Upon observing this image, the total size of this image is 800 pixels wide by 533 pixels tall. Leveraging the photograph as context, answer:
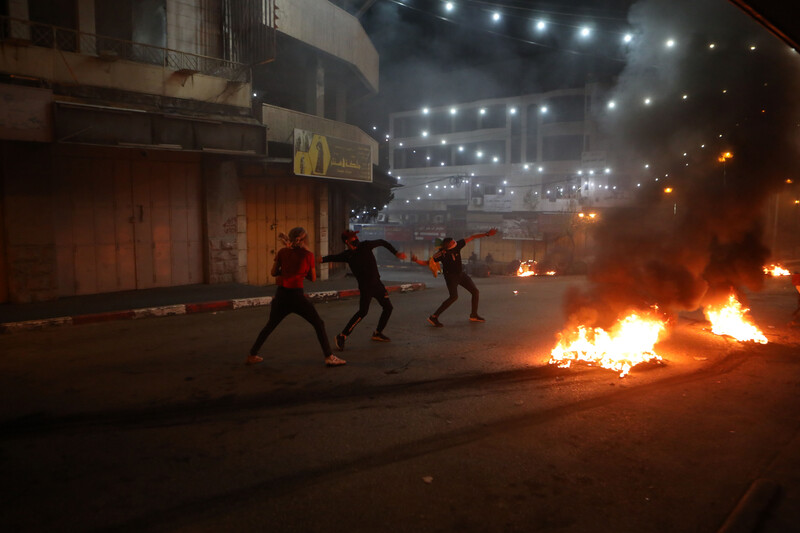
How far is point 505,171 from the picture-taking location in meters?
45.6

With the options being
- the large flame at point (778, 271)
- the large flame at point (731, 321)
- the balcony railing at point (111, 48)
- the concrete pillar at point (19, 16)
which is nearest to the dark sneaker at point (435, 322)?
the large flame at point (731, 321)

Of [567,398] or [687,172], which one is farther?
[687,172]

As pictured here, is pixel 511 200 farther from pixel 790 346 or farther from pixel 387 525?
pixel 387 525

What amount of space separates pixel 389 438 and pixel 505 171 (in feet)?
143

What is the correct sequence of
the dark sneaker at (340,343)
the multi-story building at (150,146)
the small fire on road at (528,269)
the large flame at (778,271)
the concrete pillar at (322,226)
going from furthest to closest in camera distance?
1. the small fire on road at (528,269)
2. the large flame at (778,271)
3. the concrete pillar at (322,226)
4. the multi-story building at (150,146)
5. the dark sneaker at (340,343)

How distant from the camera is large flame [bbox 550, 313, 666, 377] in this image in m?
6.53

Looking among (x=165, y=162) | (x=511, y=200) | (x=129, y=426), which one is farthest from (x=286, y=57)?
(x=511, y=200)

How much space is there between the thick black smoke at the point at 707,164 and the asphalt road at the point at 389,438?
4.47 feet

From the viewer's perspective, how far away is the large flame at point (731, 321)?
8.58m

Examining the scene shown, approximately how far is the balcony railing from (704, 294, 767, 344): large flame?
1199 cm

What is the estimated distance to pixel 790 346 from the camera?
781 cm

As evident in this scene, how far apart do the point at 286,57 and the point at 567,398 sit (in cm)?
1505

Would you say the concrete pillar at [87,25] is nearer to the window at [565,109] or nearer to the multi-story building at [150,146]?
the multi-story building at [150,146]

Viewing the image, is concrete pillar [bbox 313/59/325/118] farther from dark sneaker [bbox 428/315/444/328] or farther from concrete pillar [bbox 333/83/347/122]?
dark sneaker [bbox 428/315/444/328]
